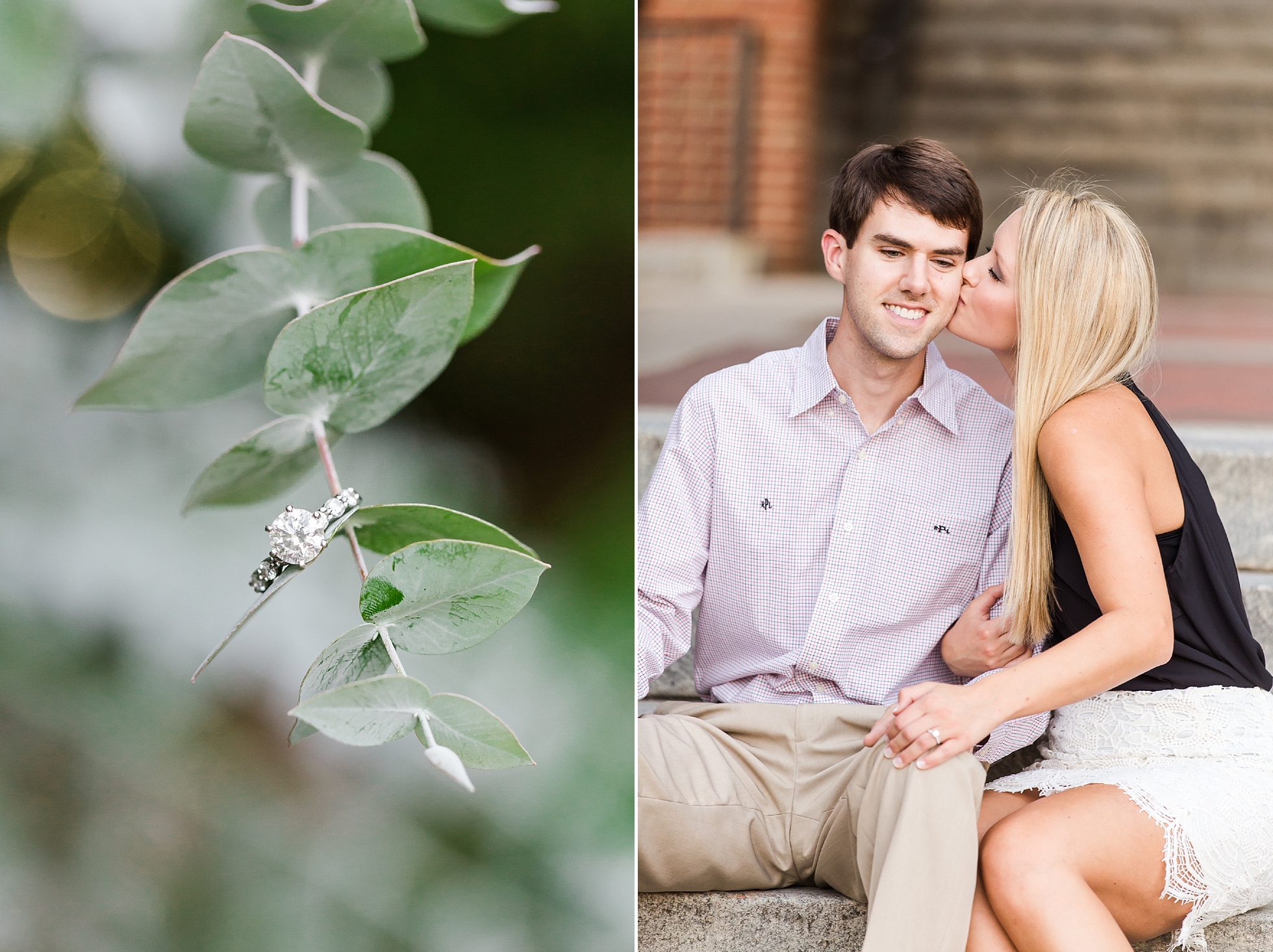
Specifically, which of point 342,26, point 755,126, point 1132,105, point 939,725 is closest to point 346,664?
point 342,26

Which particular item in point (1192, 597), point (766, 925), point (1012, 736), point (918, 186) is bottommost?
point (766, 925)

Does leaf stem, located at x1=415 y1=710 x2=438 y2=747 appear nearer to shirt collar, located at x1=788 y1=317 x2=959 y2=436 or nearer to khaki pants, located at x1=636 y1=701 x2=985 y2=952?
khaki pants, located at x1=636 y1=701 x2=985 y2=952

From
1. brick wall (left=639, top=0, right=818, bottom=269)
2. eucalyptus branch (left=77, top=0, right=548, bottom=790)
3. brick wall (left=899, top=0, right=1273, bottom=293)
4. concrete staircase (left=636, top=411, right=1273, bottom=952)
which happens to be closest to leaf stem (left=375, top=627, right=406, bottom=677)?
eucalyptus branch (left=77, top=0, right=548, bottom=790)

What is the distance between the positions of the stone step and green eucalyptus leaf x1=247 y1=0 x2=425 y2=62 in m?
1.06

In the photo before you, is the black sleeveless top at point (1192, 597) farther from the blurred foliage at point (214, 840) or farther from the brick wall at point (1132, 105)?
the brick wall at point (1132, 105)

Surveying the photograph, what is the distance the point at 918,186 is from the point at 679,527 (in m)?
0.51

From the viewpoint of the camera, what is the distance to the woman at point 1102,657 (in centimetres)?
109

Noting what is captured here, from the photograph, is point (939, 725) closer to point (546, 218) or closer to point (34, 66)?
point (546, 218)

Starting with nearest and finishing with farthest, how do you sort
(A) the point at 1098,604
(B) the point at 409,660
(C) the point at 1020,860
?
1. (B) the point at 409,660
2. (C) the point at 1020,860
3. (A) the point at 1098,604

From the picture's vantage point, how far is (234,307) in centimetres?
39

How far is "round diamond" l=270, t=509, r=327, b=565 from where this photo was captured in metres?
0.43

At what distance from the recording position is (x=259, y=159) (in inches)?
15.3

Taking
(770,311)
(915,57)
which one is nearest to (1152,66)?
(915,57)

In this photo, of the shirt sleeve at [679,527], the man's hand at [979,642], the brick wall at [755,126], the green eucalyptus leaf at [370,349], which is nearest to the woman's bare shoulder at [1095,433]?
the man's hand at [979,642]
